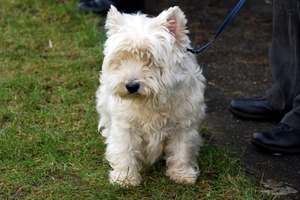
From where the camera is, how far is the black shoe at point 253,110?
4508mm

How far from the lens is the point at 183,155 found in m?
3.66

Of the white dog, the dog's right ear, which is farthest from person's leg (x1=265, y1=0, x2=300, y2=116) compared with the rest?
the dog's right ear

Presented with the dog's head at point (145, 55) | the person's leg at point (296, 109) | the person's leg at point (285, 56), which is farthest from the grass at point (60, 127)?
the person's leg at point (285, 56)

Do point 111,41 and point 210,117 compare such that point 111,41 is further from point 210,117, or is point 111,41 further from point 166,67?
point 210,117

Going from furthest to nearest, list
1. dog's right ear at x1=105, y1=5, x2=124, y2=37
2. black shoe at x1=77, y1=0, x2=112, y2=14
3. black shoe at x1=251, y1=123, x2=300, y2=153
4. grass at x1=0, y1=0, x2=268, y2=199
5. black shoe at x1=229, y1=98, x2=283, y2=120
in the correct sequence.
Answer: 1. black shoe at x1=77, y1=0, x2=112, y2=14
2. black shoe at x1=229, y1=98, x2=283, y2=120
3. black shoe at x1=251, y1=123, x2=300, y2=153
4. grass at x1=0, y1=0, x2=268, y2=199
5. dog's right ear at x1=105, y1=5, x2=124, y2=37

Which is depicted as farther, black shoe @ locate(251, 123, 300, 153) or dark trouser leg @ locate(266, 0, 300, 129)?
dark trouser leg @ locate(266, 0, 300, 129)

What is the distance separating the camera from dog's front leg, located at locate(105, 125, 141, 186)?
3580mm

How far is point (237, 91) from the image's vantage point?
5035 mm

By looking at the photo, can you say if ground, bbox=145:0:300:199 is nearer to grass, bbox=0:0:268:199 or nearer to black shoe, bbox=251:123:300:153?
black shoe, bbox=251:123:300:153

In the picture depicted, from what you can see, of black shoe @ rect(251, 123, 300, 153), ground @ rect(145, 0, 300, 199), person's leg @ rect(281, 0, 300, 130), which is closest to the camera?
ground @ rect(145, 0, 300, 199)

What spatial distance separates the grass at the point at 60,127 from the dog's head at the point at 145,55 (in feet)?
2.16

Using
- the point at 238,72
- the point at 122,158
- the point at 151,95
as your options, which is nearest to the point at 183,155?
the point at 122,158

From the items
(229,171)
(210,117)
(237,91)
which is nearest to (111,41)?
(229,171)

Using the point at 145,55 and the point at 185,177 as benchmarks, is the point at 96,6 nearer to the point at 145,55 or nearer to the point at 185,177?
the point at 185,177
